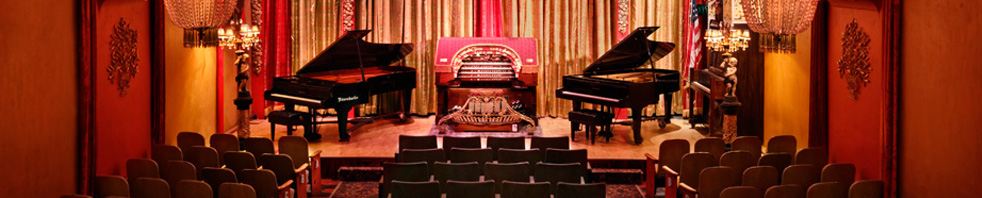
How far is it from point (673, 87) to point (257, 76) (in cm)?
547

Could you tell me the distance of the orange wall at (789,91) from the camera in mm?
12508

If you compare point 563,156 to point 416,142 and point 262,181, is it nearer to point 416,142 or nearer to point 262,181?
point 416,142

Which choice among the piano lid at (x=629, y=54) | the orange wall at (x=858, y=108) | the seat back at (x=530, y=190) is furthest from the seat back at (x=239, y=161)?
the piano lid at (x=629, y=54)

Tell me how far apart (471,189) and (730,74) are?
15.8 feet

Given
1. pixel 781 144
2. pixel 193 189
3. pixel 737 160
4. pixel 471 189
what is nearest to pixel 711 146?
pixel 781 144

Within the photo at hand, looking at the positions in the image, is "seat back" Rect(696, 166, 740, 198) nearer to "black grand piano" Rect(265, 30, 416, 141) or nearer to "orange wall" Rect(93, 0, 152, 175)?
"orange wall" Rect(93, 0, 152, 175)

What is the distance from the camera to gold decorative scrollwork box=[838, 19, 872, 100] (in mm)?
10883

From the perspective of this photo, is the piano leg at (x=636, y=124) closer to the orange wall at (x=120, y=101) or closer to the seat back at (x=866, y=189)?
the seat back at (x=866, y=189)

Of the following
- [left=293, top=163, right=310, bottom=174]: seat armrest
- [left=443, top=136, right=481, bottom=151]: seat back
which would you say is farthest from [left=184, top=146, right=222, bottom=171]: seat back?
[left=443, top=136, right=481, bottom=151]: seat back

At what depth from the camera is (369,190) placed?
12469 millimetres
